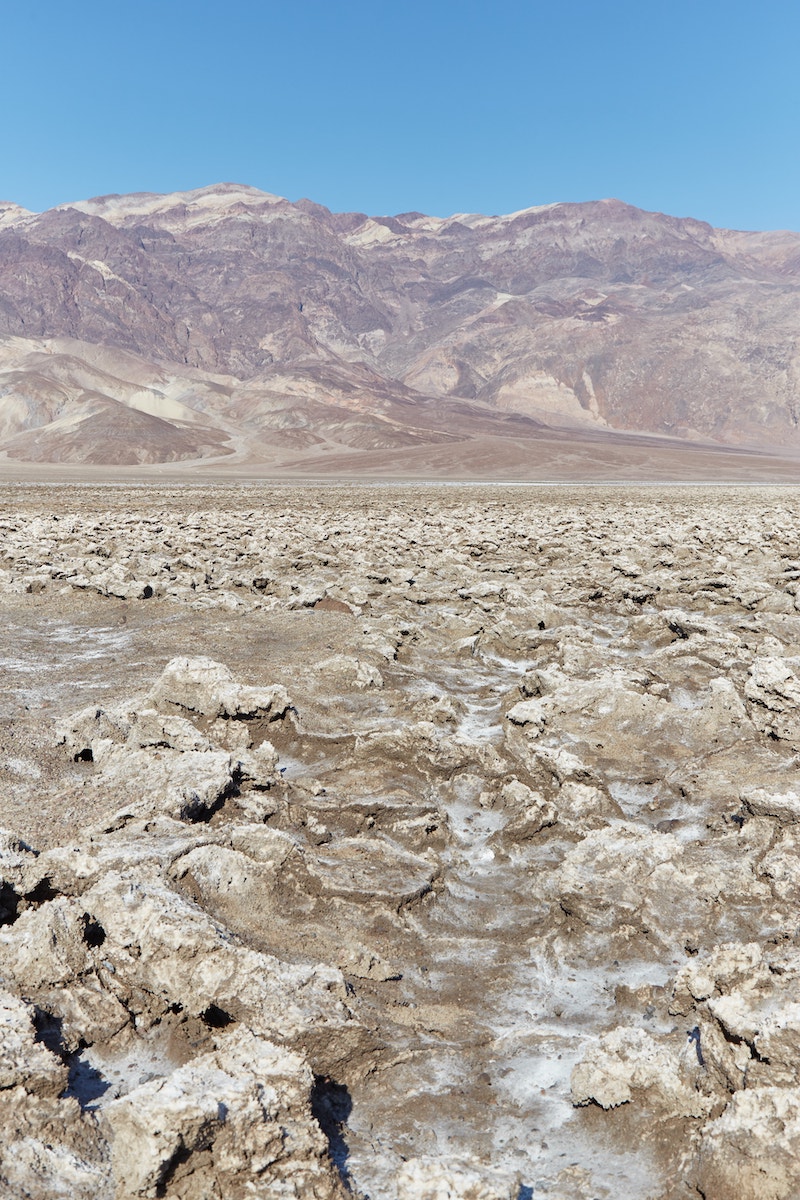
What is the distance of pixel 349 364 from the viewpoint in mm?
151000

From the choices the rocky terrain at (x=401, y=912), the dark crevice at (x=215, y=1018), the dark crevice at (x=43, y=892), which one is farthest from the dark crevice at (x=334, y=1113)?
the dark crevice at (x=43, y=892)

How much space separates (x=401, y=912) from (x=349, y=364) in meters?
153

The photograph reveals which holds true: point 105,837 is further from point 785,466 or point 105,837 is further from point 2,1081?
point 785,466

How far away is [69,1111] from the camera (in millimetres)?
2494

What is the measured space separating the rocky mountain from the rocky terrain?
7177 cm

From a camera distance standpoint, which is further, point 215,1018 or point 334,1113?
point 215,1018

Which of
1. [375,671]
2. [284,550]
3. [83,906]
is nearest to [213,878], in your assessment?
[83,906]

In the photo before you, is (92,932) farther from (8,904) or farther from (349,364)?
(349,364)

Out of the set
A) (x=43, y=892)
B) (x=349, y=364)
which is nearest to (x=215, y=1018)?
(x=43, y=892)

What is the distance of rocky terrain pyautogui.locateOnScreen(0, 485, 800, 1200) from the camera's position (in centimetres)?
247

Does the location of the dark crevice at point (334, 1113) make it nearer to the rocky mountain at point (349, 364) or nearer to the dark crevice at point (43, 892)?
the dark crevice at point (43, 892)

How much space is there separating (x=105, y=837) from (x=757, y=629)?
7.42m

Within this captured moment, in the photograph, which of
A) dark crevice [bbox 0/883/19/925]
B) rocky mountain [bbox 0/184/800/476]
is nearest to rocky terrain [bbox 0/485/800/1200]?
dark crevice [bbox 0/883/19/925]

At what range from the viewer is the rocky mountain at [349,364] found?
93.5 metres
